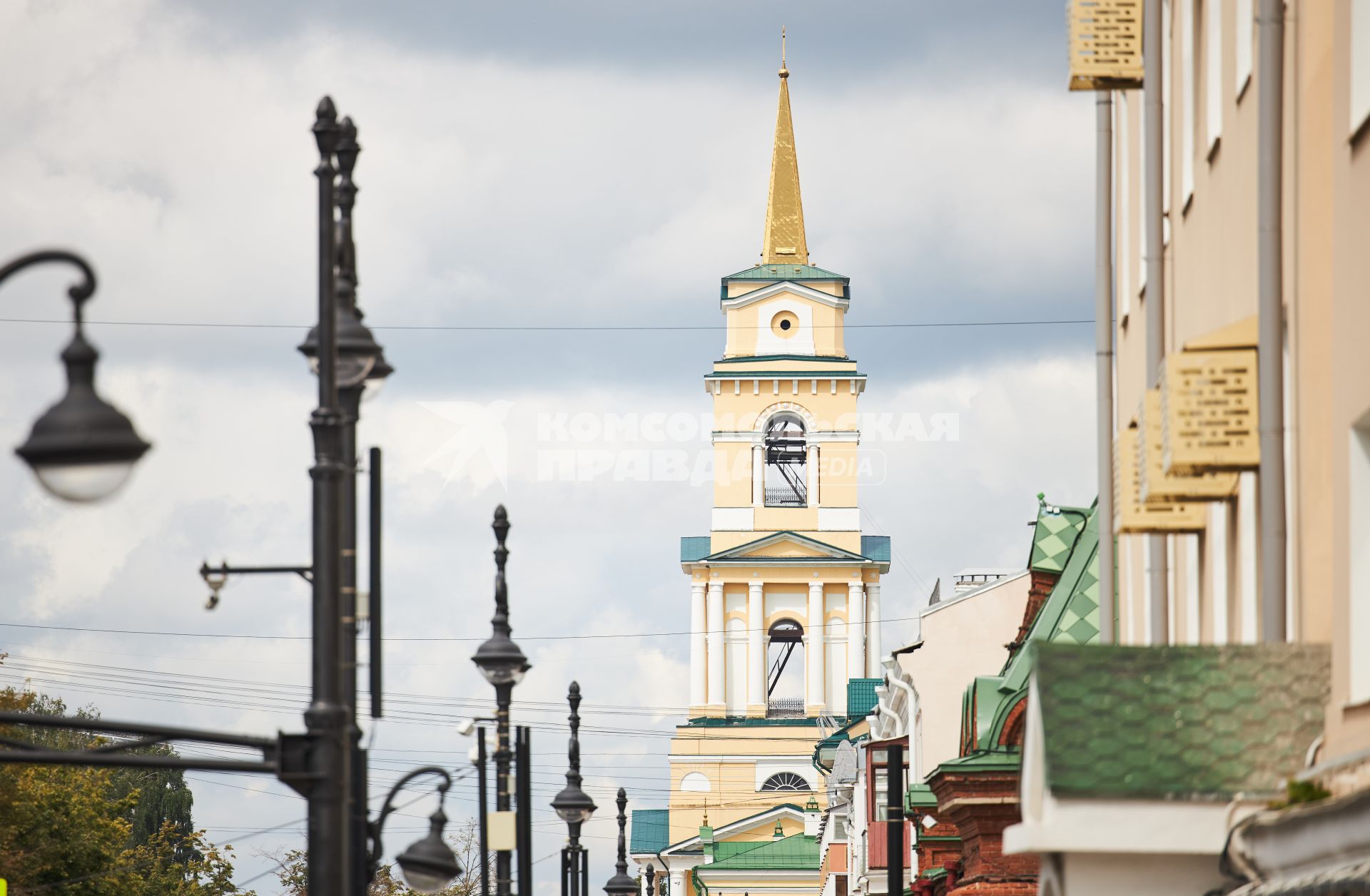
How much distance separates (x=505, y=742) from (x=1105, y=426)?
782cm

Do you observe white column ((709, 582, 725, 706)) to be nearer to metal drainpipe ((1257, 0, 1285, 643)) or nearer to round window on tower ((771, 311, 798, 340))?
round window on tower ((771, 311, 798, 340))

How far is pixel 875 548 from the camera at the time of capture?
107 metres

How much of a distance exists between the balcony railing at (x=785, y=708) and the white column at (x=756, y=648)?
1360 millimetres

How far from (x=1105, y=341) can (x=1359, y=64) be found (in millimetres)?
9041

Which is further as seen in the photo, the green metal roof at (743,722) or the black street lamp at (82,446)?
the green metal roof at (743,722)

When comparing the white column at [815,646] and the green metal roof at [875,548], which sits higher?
the green metal roof at [875,548]

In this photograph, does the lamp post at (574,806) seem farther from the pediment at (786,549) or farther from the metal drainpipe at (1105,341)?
the pediment at (786,549)

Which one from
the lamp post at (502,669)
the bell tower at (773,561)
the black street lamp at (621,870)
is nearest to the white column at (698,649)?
the bell tower at (773,561)

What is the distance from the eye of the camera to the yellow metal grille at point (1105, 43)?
18797 millimetres

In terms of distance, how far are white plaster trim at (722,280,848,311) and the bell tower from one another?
71mm

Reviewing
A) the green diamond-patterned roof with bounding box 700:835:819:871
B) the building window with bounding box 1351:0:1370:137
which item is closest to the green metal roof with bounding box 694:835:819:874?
the green diamond-patterned roof with bounding box 700:835:819:871

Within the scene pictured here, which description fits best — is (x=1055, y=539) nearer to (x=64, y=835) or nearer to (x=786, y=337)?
(x=64, y=835)

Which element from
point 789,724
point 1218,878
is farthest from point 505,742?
point 789,724

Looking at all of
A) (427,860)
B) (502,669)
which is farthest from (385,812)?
Result: (502,669)
